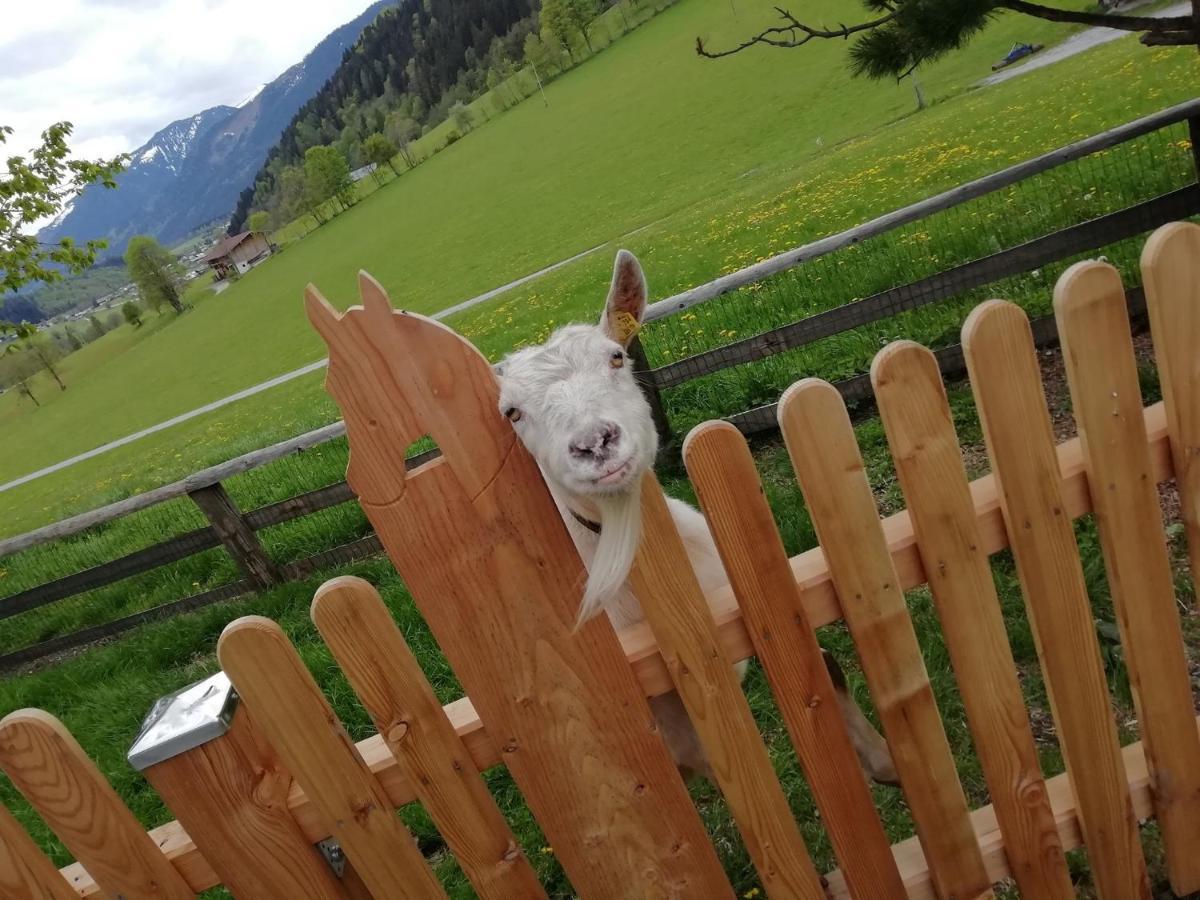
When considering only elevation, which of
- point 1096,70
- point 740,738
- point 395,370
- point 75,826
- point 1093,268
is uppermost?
point 395,370

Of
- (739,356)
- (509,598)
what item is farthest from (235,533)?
(509,598)

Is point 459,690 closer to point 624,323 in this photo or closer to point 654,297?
point 624,323

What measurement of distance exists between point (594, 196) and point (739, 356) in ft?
113

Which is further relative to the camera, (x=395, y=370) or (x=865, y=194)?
(x=865, y=194)

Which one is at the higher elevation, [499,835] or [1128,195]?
[499,835]

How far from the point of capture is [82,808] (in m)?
1.78

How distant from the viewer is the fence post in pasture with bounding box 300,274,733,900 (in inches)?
62.3

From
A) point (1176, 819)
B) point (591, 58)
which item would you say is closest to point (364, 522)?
point (1176, 819)

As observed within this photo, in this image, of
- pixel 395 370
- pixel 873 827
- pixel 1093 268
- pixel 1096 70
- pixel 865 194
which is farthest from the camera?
pixel 1096 70

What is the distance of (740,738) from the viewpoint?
1992 mm

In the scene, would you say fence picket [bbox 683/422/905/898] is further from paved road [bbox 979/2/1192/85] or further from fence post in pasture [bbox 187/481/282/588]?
paved road [bbox 979/2/1192/85]

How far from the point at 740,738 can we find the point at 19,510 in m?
24.8

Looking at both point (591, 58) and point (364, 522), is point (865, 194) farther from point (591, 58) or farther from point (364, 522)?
point (591, 58)

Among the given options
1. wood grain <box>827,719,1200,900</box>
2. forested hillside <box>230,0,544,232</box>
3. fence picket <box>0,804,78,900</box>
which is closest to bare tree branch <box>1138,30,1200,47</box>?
wood grain <box>827,719,1200,900</box>
